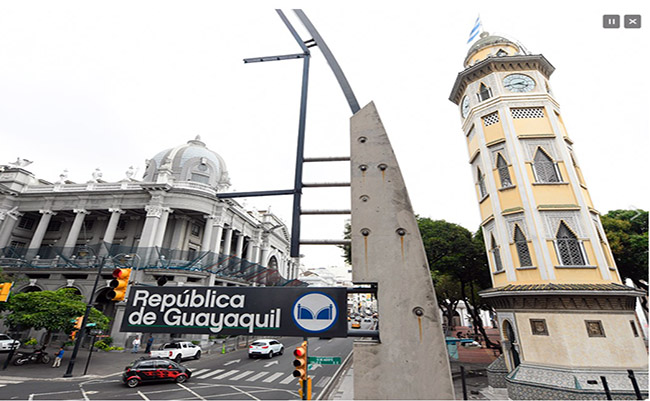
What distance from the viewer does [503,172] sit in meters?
14.8

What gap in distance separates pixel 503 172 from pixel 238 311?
15.5m

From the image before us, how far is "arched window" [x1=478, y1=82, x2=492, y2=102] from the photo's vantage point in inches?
Result: 647

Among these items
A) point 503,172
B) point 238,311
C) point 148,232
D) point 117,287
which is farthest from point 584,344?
point 148,232

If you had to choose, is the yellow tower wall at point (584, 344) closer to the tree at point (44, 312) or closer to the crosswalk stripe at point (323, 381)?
the crosswalk stripe at point (323, 381)

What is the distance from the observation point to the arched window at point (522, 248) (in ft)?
42.6

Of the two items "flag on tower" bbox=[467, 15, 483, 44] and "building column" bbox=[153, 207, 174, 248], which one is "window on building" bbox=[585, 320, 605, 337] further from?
"building column" bbox=[153, 207, 174, 248]

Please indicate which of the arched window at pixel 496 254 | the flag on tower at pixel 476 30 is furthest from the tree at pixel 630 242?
the flag on tower at pixel 476 30

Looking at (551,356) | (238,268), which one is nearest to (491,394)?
(551,356)

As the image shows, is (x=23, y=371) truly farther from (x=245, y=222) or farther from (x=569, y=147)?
(x=569, y=147)

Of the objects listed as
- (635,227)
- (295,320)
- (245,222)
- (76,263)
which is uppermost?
(245,222)

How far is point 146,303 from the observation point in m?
3.41

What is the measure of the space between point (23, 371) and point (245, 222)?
22725mm

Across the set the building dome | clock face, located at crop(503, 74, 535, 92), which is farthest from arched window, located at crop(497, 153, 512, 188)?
the building dome

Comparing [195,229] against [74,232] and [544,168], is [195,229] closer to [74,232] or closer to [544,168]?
[74,232]
